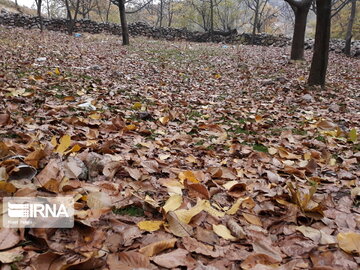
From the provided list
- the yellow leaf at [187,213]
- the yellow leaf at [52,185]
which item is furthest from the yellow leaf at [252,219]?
the yellow leaf at [52,185]

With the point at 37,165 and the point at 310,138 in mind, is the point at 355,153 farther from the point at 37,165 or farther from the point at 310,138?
the point at 37,165

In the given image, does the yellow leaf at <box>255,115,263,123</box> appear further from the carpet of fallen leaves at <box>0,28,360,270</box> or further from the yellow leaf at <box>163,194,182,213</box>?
the yellow leaf at <box>163,194,182,213</box>

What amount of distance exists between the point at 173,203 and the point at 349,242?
0.87 meters

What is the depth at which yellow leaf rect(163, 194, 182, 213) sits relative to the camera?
157 centimetres

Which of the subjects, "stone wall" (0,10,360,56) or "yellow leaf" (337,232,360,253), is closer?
"yellow leaf" (337,232,360,253)

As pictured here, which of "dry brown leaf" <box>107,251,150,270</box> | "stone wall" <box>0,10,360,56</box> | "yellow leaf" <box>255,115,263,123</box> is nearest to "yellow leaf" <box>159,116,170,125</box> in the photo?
"yellow leaf" <box>255,115,263,123</box>

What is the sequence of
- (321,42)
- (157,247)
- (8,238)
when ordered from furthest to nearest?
(321,42) < (157,247) < (8,238)

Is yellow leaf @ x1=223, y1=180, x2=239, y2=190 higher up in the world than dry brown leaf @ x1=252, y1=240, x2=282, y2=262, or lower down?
higher up

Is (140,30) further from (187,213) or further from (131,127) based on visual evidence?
(187,213)

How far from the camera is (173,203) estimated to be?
5.33 feet

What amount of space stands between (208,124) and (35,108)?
1.92 meters

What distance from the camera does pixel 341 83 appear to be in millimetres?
7156

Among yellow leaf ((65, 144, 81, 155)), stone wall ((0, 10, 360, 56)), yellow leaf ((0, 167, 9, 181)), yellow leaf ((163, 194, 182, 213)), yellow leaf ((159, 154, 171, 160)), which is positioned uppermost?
stone wall ((0, 10, 360, 56))

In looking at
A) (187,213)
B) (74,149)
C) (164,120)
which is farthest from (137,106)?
(187,213)
